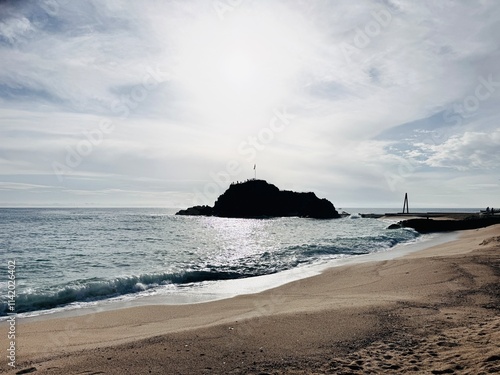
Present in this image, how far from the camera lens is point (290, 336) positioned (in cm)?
771

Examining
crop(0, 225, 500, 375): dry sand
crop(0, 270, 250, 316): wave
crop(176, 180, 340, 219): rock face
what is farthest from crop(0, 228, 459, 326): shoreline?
crop(176, 180, 340, 219): rock face

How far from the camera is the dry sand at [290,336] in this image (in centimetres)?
621

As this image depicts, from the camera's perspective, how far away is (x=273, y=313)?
389 inches

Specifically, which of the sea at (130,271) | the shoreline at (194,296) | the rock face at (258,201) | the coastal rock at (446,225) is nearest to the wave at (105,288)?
the sea at (130,271)

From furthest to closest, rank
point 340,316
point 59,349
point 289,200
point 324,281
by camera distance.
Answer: point 289,200, point 324,281, point 340,316, point 59,349

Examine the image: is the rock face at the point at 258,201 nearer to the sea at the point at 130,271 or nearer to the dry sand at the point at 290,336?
the sea at the point at 130,271

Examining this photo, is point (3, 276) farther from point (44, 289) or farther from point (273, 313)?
point (273, 313)

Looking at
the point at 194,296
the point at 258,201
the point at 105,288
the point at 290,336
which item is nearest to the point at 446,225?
the point at 194,296

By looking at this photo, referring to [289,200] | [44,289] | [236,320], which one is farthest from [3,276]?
[289,200]

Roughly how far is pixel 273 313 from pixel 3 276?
46.6 feet

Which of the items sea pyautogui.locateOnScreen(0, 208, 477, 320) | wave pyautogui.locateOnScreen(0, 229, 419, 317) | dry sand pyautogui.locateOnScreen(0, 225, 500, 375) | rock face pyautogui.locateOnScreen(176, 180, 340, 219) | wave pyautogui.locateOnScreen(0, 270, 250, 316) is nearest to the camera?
dry sand pyautogui.locateOnScreen(0, 225, 500, 375)

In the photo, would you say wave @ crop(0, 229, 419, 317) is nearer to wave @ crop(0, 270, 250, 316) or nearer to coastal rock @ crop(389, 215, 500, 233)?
wave @ crop(0, 270, 250, 316)

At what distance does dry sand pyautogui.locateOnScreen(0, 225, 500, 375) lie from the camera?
6.21 metres

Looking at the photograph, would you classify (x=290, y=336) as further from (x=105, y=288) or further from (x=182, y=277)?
(x=182, y=277)
